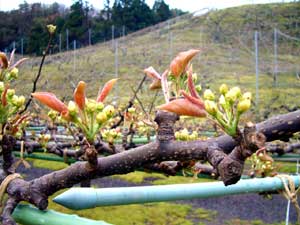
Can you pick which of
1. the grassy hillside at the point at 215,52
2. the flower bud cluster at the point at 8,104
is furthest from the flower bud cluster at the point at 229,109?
the grassy hillside at the point at 215,52

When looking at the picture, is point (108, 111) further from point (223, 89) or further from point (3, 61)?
point (3, 61)

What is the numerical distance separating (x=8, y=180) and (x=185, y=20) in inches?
763

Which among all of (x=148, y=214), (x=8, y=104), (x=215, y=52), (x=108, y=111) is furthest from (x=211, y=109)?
(x=215, y=52)

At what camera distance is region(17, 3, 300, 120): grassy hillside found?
32.2ft

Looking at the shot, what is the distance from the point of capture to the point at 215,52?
1482 centimetres

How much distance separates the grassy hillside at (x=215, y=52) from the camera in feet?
32.2

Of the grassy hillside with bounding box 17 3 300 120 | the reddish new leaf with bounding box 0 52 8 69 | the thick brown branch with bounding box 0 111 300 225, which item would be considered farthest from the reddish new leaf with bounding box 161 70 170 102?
the grassy hillside with bounding box 17 3 300 120

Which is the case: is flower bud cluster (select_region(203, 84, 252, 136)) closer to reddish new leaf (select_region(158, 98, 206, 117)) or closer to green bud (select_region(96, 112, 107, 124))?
reddish new leaf (select_region(158, 98, 206, 117))

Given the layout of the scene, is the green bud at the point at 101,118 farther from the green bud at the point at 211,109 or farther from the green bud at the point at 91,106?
the green bud at the point at 211,109

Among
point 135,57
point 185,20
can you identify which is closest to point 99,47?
point 135,57

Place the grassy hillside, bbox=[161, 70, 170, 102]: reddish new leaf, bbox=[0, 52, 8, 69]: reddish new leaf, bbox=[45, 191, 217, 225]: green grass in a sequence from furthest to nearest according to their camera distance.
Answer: the grassy hillside → bbox=[45, 191, 217, 225]: green grass → bbox=[0, 52, 8, 69]: reddish new leaf → bbox=[161, 70, 170, 102]: reddish new leaf

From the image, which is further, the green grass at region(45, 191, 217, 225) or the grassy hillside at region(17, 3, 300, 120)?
the grassy hillside at region(17, 3, 300, 120)

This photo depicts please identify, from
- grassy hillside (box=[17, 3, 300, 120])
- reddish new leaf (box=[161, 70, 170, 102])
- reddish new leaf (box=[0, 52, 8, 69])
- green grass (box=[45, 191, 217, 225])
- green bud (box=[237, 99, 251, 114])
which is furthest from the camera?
grassy hillside (box=[17, 3, 300, 120])

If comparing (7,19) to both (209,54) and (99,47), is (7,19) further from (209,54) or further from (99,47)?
(209,54)
